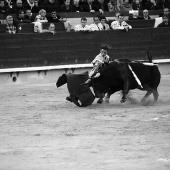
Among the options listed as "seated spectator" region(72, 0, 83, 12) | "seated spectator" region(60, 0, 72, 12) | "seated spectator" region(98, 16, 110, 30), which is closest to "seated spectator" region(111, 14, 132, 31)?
"seated spectator" region(98, 16, 110, 30)

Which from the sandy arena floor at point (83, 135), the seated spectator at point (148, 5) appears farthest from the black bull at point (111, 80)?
the seated spectator at point (148, 5)

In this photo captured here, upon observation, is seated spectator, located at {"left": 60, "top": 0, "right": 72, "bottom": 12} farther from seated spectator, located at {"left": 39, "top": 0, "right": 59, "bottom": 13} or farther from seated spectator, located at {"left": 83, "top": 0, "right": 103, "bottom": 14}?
seated spectator, located at {"left": 83, "top": 0, "right": 103, "bottom": 14}

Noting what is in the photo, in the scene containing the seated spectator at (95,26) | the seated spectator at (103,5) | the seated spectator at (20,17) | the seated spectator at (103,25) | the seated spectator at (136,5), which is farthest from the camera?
the seated spectator at (136,5)

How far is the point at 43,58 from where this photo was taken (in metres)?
13.5

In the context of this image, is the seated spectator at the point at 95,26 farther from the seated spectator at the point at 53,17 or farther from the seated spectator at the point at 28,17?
the seated spectator at the point at 28,17

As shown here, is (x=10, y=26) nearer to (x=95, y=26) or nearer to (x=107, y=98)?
(x=95, y=26)

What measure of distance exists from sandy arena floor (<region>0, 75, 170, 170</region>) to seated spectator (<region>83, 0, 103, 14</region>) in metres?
3.63

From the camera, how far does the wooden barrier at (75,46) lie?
43.2 feet

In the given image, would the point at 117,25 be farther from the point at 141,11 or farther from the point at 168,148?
the point at 168,148

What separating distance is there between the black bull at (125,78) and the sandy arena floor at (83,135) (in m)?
0.24

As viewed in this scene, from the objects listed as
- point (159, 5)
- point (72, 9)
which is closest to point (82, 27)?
point (72, 9)

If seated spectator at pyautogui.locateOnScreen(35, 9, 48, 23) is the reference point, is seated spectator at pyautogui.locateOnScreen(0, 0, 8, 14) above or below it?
above

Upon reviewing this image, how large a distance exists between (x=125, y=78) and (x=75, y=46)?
4.49m

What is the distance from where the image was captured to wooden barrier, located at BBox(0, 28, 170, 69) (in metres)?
13.2
